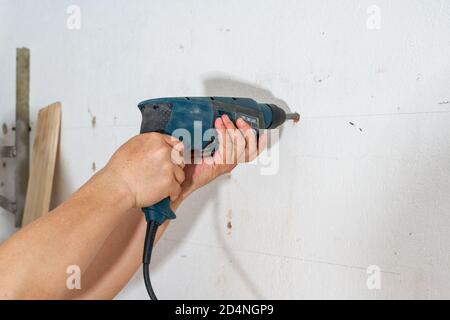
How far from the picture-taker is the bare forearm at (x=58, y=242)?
19.6 inches

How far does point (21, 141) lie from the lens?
4.48ft

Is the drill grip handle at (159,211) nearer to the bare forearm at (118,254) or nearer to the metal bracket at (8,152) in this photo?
the bare forearm at (118,254)

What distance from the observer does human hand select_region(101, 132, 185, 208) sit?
582 millimetres

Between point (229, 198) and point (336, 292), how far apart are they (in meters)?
0.26

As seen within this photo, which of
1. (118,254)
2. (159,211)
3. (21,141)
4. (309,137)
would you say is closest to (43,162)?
(21,141)

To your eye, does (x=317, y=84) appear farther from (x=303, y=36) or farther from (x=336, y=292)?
(x=336, y=292)

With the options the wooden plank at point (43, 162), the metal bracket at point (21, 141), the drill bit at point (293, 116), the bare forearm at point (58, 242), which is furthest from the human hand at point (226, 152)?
the metal bracket at point (21, 141)

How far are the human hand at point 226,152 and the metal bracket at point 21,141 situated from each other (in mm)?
854

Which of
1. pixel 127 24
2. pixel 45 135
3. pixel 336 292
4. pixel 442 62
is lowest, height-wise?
pixel 336 292

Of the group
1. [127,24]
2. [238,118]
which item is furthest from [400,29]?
[127,24]

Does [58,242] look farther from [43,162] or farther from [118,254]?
[43,162]

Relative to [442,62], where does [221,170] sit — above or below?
below

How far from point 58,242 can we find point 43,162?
0.83 m

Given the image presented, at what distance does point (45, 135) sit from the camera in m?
1.25
